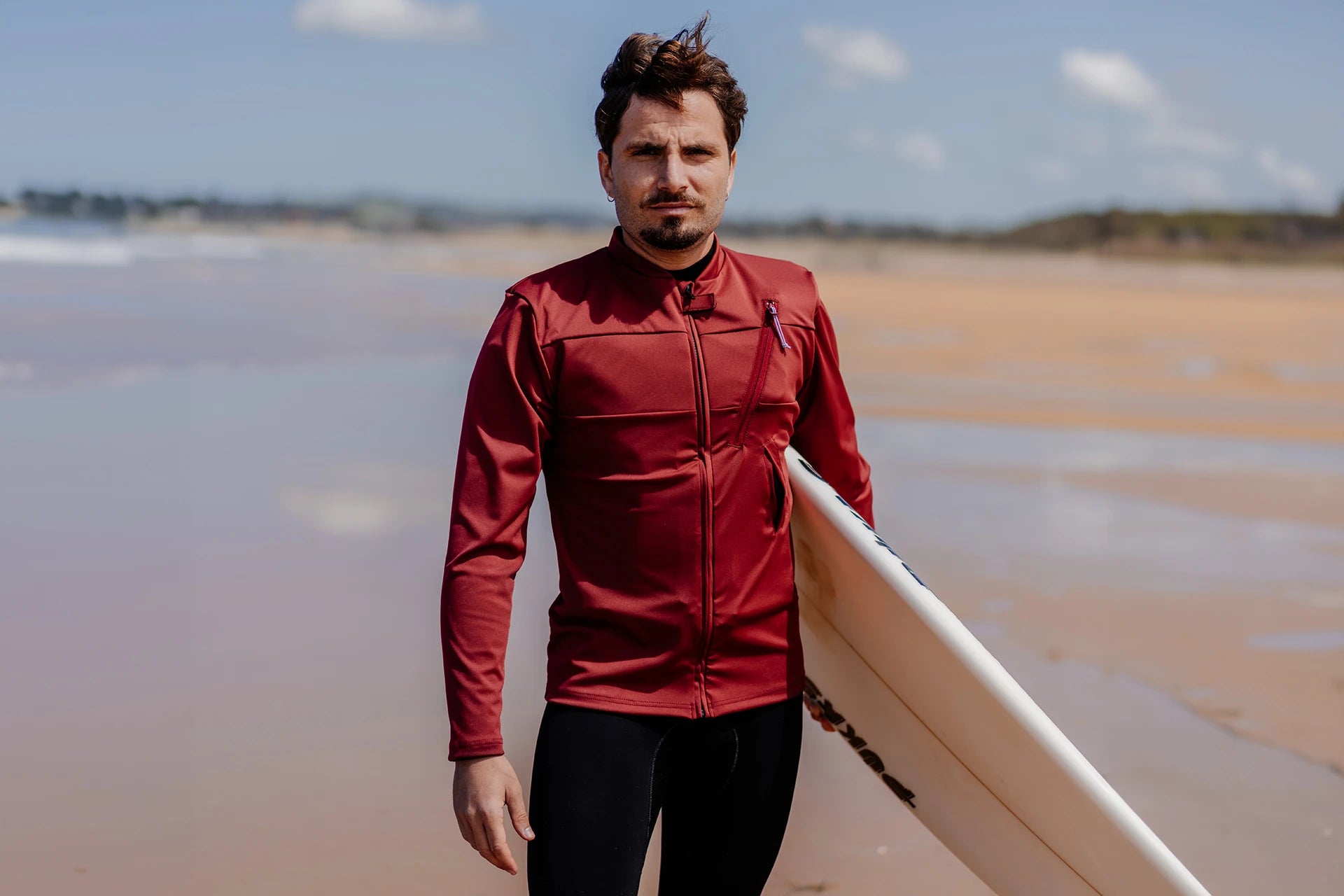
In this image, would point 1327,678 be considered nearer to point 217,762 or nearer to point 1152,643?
point 1152,643

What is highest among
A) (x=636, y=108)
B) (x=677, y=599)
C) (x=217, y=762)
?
(x=636, y=108)

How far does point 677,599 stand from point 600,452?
234mm

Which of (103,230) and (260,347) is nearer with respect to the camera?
(260,347)

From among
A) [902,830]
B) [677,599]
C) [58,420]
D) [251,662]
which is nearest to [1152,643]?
[902,830]

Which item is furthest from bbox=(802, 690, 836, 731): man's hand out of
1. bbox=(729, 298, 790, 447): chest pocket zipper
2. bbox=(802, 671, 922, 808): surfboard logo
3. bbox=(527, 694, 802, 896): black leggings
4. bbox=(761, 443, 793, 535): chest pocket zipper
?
bbox=(729, 298, 790, 447): chest pocket zipper

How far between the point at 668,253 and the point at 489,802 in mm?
811

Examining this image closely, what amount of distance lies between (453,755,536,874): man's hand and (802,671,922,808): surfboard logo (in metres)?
0.72

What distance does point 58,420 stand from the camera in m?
9.30

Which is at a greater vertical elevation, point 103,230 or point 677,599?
point 677,599

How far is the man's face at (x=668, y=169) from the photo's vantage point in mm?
1965

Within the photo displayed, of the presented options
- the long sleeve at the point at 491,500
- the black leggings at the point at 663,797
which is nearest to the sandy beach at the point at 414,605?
the black leggings at the point at 663,797

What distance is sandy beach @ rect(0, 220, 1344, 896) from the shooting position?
11.8 feet

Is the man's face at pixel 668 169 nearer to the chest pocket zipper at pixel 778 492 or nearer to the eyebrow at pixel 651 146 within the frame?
the eyebrow at pixel 651 146

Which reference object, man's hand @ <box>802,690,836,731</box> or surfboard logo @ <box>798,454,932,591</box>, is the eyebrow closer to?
surfboard logo @ <box>798,454,932,591</box>
